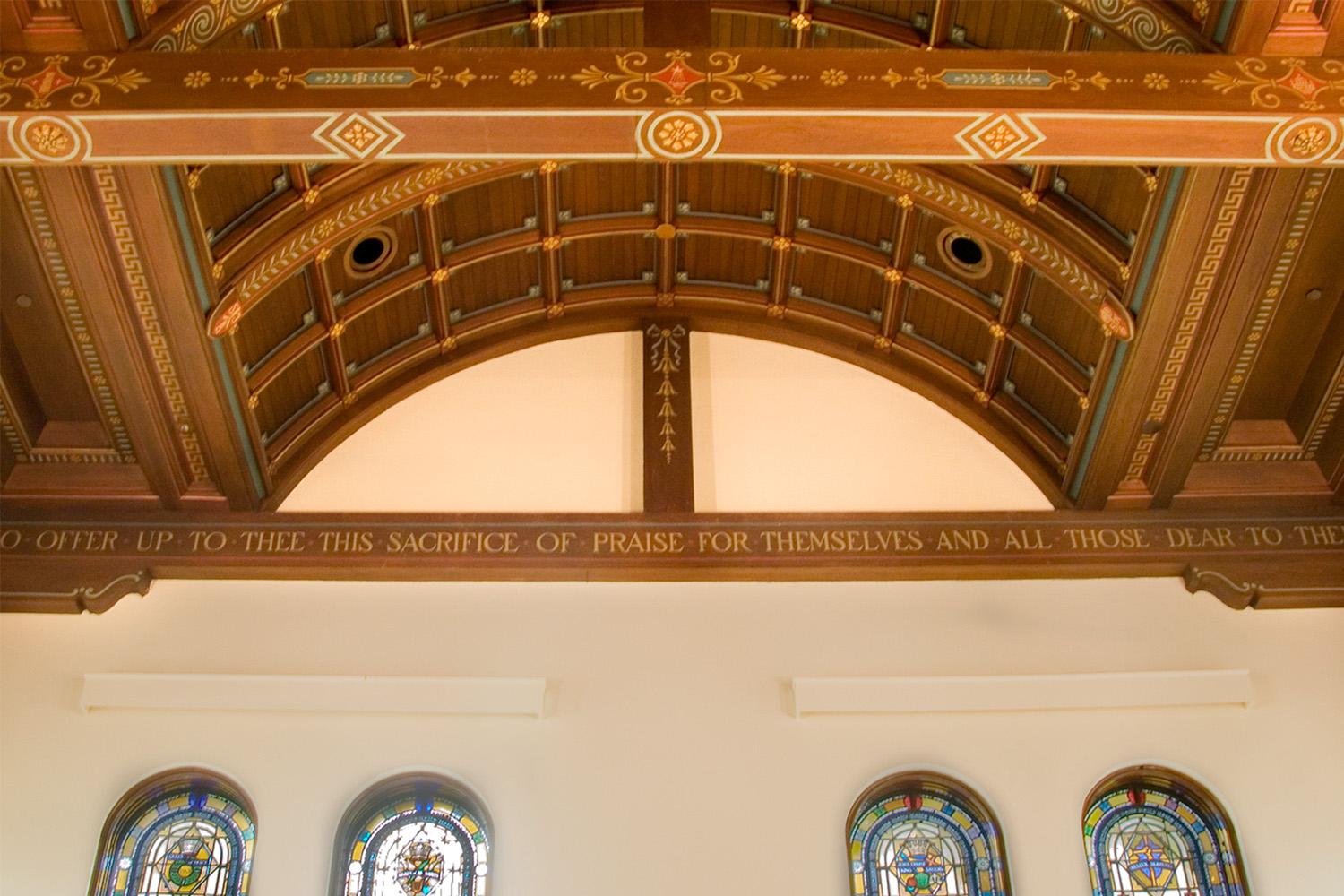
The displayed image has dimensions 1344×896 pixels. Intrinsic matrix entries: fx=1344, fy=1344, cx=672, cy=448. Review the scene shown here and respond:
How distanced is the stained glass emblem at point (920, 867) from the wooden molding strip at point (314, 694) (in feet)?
9.54

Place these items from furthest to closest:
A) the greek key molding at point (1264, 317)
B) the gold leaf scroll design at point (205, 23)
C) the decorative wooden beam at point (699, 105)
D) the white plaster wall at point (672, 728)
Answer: the white plaster wall at point (672, 728) → the greek key molding at point (1264, 317) → the gold leaf scroll design at point (205, 23) → the decorative wooden beam at point (699, 105)

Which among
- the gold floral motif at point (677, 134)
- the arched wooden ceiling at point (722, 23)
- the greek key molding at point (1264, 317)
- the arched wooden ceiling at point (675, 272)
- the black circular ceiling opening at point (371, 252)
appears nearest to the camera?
the gold floral motif at point (677, 134)

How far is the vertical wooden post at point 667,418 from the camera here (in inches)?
451

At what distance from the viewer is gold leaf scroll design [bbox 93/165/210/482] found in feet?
29.9

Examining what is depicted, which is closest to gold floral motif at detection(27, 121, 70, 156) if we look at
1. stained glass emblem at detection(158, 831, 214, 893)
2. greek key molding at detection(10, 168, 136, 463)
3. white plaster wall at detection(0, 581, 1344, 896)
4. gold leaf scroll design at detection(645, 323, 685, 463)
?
greek key molding at detection(10, 168, 136, 463)

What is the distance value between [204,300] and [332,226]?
1144mm

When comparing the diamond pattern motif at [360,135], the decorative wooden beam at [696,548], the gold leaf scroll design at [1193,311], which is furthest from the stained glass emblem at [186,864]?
the gold leaf scroll design at [1193,311]

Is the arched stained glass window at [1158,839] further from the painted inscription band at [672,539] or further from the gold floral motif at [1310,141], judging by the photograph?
the gold floral motif at [1310,141]

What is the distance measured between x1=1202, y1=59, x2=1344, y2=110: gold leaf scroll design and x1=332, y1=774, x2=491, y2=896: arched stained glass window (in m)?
7.07

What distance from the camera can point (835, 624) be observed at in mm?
10789

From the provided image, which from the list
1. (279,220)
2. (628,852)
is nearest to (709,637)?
(628,852)

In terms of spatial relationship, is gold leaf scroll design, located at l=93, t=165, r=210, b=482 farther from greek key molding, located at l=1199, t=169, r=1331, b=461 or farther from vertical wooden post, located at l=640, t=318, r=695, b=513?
greek key molding, located at l=1199, t=169, r=1331, b=461

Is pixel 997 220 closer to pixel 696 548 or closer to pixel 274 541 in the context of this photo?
pixel 696 548

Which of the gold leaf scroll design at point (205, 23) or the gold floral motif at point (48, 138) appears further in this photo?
the gold leaf scroll design at point (205, 23)
